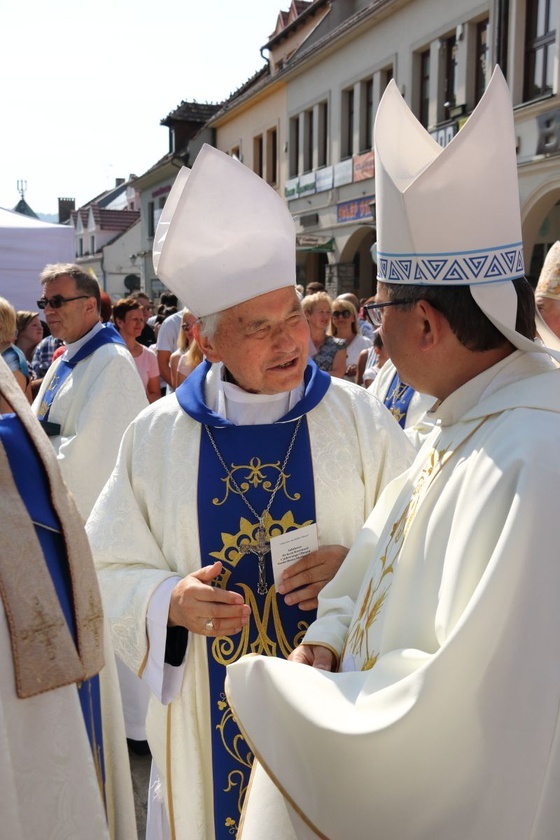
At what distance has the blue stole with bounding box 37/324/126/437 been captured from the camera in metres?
4.39

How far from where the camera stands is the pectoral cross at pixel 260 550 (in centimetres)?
228

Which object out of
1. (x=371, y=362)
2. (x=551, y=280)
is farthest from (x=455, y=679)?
(x=371, y=362)

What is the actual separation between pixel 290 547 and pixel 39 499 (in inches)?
30.5

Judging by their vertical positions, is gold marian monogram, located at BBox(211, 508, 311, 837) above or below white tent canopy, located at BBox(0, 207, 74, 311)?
below

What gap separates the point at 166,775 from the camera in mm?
2291

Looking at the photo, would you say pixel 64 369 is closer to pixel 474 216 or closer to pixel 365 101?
pixel 474 216

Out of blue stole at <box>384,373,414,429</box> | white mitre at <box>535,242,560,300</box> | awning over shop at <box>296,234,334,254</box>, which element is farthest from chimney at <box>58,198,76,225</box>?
white mitre at <box>535,242,560,300</box>

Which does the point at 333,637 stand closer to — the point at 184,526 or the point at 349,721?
the point at 349,721

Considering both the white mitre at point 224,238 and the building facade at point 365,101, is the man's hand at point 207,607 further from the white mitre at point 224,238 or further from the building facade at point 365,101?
the building facade at point 365,101

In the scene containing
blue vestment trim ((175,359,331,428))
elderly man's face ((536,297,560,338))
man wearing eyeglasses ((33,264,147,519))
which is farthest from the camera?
man wearing eyeglasses ((33,264,147,519))

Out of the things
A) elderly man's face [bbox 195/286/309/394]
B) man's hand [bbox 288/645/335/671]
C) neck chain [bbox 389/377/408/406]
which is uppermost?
elderly man's face [bbox 195/286/309/394]

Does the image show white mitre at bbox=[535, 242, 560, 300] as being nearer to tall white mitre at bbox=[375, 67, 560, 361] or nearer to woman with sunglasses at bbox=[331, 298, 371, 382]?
tall white mitre at bbox=[375, 67, 560, 361]

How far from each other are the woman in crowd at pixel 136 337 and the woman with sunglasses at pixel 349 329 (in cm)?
174

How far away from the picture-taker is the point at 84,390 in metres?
4.32
